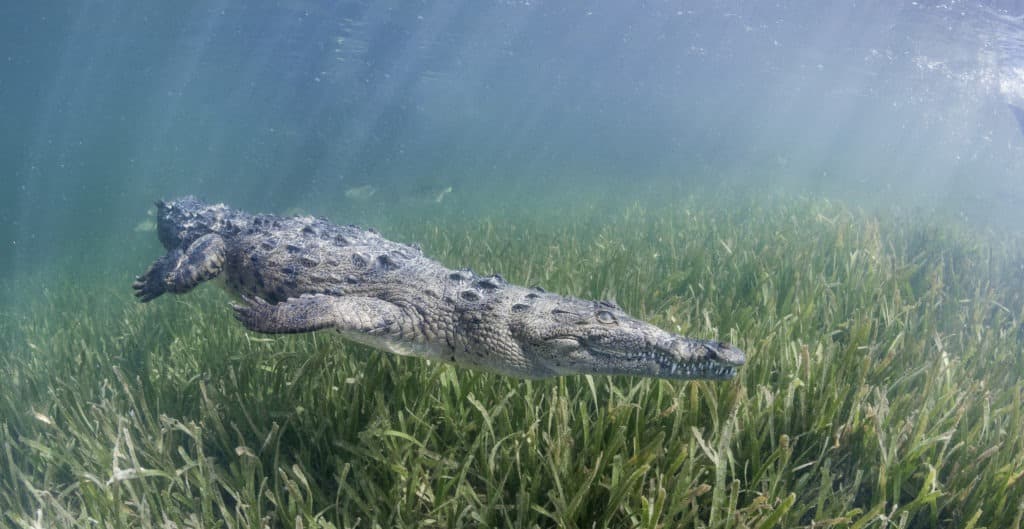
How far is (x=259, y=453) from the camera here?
8.87 feet

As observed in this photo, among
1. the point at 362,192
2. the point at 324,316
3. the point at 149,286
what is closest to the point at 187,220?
the point at 149,286

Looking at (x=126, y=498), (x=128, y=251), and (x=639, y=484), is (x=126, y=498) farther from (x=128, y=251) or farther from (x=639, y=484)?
(x=128, y=251)

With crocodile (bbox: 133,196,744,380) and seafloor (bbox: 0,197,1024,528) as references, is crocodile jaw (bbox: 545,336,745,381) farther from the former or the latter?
seafloor (bbox: 0,197,1024,528)

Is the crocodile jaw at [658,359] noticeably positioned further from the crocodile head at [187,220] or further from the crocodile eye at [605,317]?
the crocodile head at [187,220]

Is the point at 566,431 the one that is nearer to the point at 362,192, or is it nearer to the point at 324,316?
the point at 324,316

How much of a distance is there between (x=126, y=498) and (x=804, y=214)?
11.8m

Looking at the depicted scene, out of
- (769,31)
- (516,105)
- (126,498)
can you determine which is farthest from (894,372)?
(516,105)

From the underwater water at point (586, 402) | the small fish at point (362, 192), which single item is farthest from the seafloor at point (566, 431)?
the small fish at point (362, 192)

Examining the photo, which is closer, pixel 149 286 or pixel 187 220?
pixel 149 286

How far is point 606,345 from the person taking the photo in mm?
2604

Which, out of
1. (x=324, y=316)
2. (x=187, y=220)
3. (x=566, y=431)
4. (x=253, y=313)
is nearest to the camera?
(x=566, y=431)

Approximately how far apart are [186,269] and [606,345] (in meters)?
3.42

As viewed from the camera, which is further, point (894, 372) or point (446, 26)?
point (446, 26)

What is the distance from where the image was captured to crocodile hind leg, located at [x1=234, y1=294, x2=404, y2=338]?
2.76m
